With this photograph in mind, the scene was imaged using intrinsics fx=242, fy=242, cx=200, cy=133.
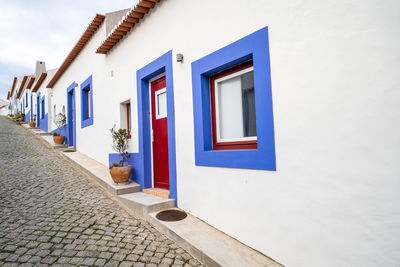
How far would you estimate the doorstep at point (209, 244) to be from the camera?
105 inches

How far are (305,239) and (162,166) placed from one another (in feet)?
10.6

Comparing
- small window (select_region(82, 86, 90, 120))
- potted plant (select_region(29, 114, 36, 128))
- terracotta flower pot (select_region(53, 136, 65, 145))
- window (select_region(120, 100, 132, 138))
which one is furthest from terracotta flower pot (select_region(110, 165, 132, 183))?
potted plant (select_region(29, 114, 36, 128))

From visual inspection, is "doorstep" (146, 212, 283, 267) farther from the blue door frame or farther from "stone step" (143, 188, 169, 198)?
the blue door frame

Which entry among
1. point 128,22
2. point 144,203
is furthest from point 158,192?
point 128,22

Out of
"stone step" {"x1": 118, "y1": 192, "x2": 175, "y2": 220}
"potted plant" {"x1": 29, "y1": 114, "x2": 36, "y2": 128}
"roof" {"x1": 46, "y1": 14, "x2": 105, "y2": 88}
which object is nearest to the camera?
"stone step" {"x1": 118, "y1": 192, "x2": 175, "y2": 220}

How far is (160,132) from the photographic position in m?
5.05

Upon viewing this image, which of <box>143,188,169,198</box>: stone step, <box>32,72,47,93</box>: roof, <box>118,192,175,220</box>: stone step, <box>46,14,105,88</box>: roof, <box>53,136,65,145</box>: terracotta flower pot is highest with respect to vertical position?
<box>32,72,47,93</box>: roof

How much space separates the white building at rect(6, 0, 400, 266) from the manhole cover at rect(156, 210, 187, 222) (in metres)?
0.20

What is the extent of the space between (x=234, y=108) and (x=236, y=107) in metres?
0.04

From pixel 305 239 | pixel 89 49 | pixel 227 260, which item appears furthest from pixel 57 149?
pixel 305 239

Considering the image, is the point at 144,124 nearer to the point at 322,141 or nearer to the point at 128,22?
the point at 128,22

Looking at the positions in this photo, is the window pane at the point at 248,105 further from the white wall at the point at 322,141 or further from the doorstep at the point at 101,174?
the doorstep at the point at 101,174

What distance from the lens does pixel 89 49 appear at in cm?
833

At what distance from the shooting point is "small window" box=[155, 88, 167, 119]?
16.5 ft
